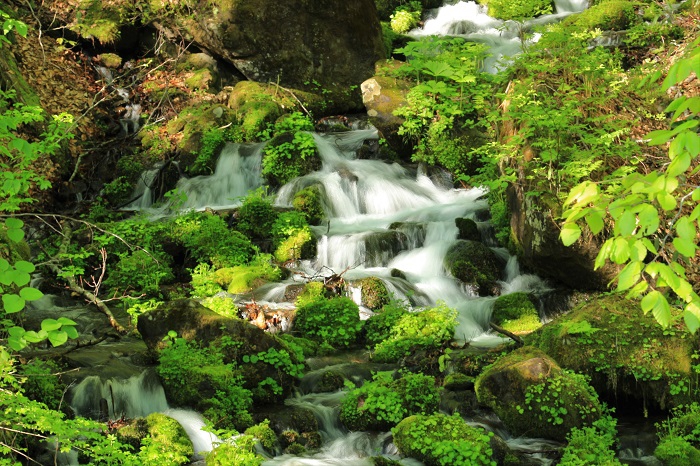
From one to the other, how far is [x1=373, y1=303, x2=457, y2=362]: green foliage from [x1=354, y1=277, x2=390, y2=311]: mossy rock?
0.90 meters

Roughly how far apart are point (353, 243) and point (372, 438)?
16.4 ft

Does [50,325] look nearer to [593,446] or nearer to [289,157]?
[593,446]

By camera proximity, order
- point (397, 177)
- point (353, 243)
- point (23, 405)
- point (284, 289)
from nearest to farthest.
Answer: point (23, 405)
point (284, 289)
point (353, 243)
point (397, 177)

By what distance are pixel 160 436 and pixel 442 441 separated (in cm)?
233

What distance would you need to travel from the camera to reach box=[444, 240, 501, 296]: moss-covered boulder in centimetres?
1010

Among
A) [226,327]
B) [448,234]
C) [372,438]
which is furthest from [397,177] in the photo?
[372,438]

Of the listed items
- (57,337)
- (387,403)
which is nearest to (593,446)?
(387,403)

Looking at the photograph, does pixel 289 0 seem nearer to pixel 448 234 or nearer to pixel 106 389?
pixel 448 234

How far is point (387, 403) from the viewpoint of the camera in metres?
6.62

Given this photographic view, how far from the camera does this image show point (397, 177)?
44.5 ft

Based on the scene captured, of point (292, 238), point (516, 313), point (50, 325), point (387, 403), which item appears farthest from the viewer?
point (292, 238)

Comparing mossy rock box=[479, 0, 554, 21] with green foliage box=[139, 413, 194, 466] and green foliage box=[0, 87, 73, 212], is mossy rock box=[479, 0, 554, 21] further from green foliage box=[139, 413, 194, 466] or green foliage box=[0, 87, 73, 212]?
green foliage box=[139, 413, 194, 466]

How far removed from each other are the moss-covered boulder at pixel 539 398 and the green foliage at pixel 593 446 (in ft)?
0.38

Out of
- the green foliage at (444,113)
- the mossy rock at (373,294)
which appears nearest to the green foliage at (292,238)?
the mossy rock at (373,294)
